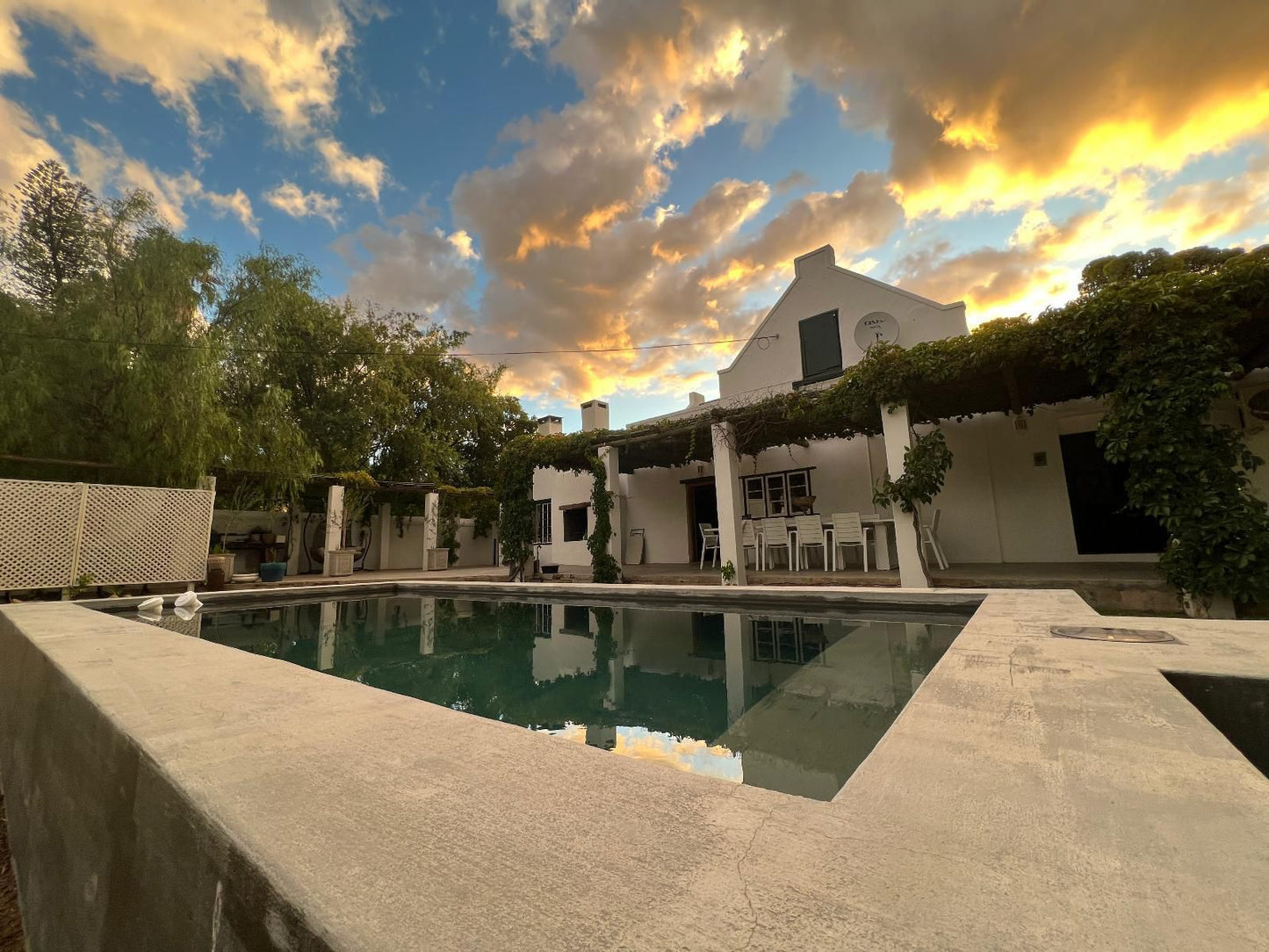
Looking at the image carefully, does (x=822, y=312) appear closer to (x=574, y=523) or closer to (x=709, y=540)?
(x=709, y=540)

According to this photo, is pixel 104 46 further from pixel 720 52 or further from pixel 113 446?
pixel 720 52

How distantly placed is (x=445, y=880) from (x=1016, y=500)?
8.44 metres

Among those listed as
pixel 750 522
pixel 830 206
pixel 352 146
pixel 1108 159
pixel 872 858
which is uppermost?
pixel 352 146

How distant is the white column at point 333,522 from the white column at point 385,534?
1891mm

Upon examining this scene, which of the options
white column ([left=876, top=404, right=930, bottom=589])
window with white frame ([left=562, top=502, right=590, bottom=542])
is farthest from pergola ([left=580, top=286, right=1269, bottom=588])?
window with white frame ([left=562, top=502, right=590, bottom=542])

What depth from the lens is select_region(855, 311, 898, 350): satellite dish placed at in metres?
8.44

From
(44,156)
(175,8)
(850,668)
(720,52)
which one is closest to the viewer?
(850,668)

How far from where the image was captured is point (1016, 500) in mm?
6957

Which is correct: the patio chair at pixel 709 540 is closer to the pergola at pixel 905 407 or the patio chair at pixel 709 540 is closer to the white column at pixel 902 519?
the pergola at pixel 905 407

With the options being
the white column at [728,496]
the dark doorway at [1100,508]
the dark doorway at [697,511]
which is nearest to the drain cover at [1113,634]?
the white column at [728,496]

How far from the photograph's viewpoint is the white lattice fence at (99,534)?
635cm

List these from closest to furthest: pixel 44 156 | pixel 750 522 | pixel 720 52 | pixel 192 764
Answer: pixel 192 764
pixel 720 52
pixel 44 156
pixel 750 522

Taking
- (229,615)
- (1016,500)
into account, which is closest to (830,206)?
(1016,500)

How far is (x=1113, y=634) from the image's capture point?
7.93 feet
